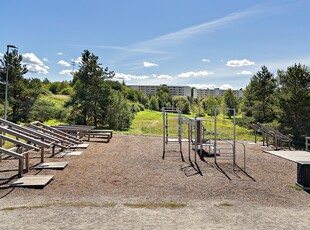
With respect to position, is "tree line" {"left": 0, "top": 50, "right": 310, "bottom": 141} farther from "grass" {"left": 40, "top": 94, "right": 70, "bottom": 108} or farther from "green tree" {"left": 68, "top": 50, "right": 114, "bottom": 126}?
"grass" {"left": 40, "top": 94, "right": 70, "bottom": 108}

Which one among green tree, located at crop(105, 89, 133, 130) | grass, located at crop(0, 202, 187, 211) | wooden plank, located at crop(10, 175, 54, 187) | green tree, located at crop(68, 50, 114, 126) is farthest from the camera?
green tree, located at crop(105, 89, 133, 130)

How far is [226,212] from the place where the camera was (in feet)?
16.6

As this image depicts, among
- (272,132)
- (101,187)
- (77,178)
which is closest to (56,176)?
(77,178)

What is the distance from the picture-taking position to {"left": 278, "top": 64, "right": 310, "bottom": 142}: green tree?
20812 mm

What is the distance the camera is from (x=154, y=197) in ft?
19.6

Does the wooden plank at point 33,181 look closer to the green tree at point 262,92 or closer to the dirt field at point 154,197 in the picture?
the dirt field at point 154,197

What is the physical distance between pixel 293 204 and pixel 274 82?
85.1 ft

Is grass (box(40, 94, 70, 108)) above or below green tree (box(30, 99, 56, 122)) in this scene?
above

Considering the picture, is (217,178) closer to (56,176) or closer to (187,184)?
(187,184)

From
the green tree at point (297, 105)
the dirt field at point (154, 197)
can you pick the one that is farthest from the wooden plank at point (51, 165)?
the green tree at point (297, 105)

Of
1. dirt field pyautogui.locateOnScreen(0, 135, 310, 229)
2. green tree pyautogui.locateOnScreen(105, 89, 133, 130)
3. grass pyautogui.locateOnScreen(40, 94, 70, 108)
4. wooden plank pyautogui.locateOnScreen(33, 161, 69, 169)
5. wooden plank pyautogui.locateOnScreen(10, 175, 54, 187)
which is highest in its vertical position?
grass pyautogui.locateOnScreen(40, 94, 70, 108)

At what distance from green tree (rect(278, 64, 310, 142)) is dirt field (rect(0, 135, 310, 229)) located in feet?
41.6

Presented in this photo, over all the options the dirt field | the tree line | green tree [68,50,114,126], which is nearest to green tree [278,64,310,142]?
the tree line

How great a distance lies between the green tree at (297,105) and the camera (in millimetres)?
20812
